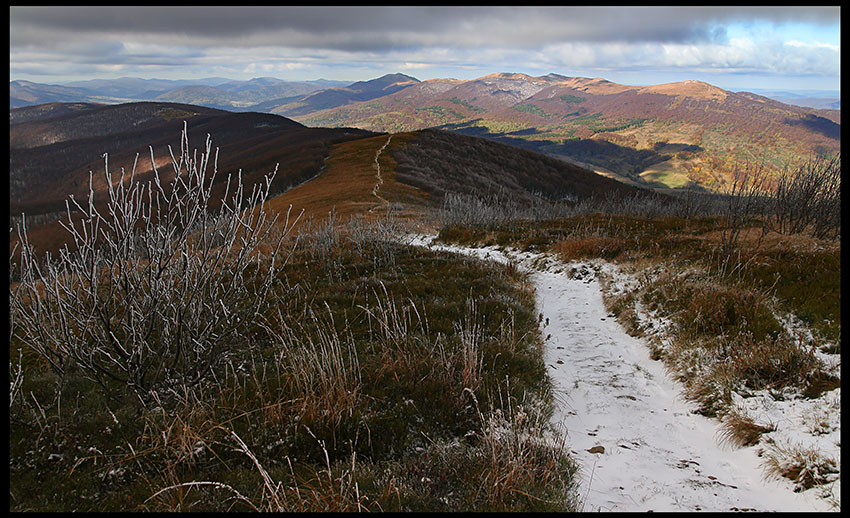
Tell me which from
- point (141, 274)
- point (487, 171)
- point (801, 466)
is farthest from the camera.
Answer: point (487, 171)

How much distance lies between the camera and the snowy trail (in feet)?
12.6

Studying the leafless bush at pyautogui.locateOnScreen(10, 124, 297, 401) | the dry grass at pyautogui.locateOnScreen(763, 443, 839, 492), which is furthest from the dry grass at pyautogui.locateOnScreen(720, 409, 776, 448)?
the leafless bush at pyautogui.locateOnScreen(10, 124, 297, 401)

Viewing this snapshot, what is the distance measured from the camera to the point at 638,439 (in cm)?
495

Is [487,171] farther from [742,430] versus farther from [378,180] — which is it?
[742,430]

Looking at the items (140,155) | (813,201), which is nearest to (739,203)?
(813,201)

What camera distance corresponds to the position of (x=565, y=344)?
7.85 meters

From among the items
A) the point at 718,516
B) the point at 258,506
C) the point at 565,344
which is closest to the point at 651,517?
the point at 718,516

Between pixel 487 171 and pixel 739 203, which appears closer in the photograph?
pixel 739 203

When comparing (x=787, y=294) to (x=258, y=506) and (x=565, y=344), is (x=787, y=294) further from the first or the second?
(x=258, y=506)

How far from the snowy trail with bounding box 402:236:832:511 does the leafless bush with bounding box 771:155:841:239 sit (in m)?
6.56

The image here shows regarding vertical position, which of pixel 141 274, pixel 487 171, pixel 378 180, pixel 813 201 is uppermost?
pixel 487 171

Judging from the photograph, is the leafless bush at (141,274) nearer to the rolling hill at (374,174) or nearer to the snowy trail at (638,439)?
the rolling hill at (374,174)

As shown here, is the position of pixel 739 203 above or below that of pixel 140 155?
below

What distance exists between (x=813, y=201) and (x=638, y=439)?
10153mm
